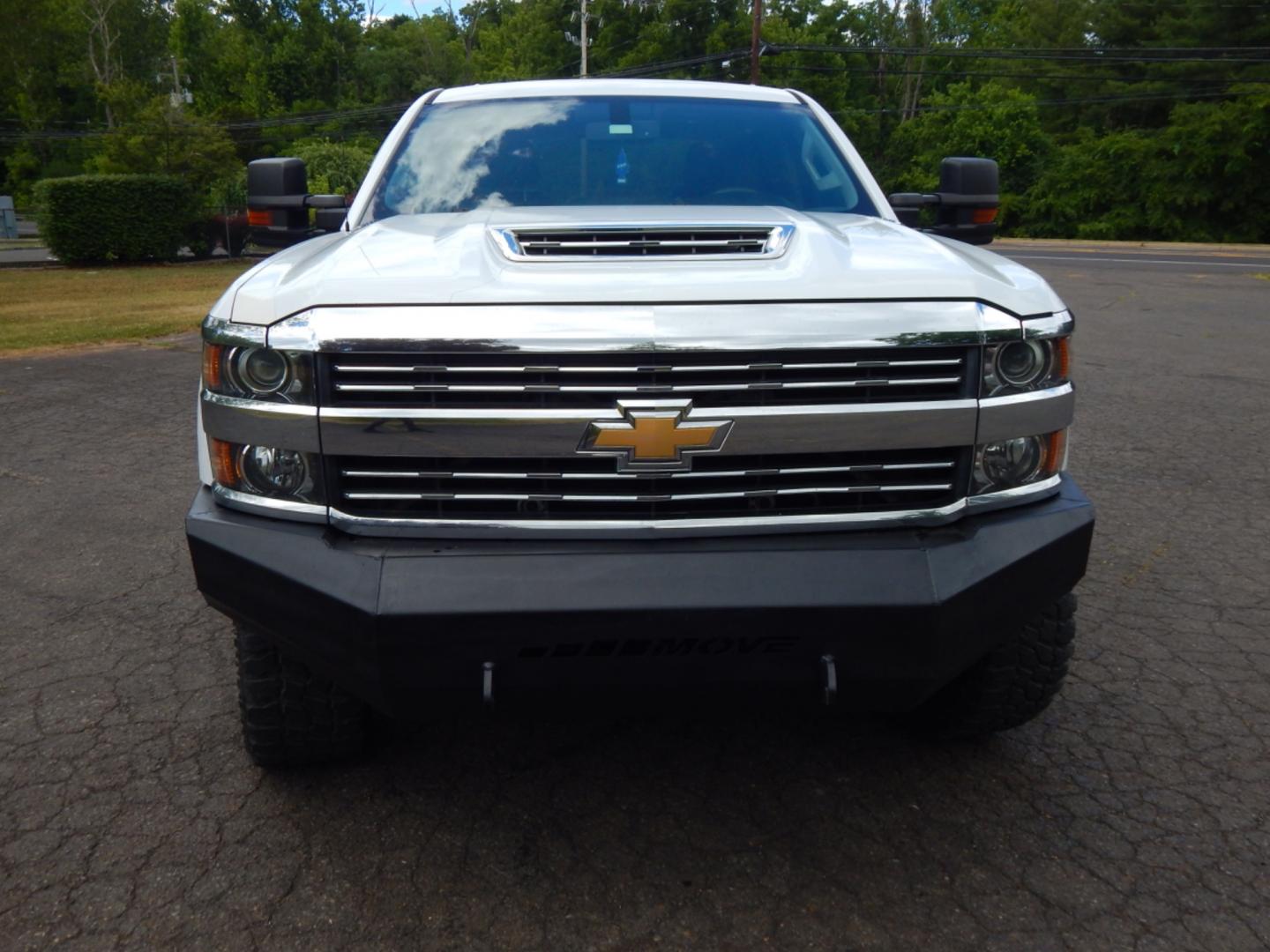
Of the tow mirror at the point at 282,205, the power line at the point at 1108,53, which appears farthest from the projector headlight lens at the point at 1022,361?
the power line at the point at 1108,53

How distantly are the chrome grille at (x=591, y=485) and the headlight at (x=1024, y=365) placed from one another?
0.22m

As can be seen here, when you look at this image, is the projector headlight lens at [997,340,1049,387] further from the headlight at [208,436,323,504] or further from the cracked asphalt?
the headlight at [208,436,323,504]

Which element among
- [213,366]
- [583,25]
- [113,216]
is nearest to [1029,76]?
[583,25]

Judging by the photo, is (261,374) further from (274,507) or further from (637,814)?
(637,814)

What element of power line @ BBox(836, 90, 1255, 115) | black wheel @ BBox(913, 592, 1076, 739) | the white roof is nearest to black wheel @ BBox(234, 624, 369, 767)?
black wheel @ BBox(913, 592, 1076, 739)

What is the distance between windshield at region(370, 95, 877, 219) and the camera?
3.75m

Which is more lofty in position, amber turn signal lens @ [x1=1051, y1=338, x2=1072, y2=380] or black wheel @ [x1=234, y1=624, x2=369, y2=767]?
amber turn signal lens @ [x1=1051, y1=338, x2=1072, y2=380]

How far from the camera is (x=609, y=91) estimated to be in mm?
4250

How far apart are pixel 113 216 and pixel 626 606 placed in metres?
23.0

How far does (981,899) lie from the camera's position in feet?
8.36

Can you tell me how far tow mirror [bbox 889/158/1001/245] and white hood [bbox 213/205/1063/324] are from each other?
110 centimetres

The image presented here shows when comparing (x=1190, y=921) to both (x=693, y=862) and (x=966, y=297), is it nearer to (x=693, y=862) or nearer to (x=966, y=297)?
(x=693, y=862)

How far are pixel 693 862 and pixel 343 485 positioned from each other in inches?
47.0

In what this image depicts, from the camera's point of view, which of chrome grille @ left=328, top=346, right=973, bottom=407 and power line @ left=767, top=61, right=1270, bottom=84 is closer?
chrome grille @ left=328, top=346, right=973, bottom=407
